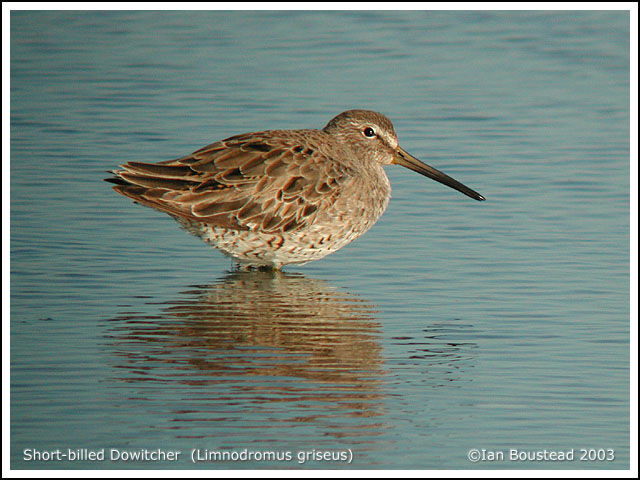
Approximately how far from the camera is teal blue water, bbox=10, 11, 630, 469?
5883 mm

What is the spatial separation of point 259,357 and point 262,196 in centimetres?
223

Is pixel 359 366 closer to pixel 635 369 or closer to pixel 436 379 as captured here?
pixel 436 379

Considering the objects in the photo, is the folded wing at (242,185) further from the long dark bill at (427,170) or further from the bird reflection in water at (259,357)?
the long dark bill at (427,170)

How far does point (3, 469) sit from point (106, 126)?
22.7 ft

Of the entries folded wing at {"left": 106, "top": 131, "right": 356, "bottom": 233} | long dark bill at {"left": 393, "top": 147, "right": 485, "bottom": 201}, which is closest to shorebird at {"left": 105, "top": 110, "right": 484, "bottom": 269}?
folded wing at {"left": 106, "top": 131, "right": 356, "bottom": 233}

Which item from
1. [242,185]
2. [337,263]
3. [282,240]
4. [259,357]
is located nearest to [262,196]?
[242,185]

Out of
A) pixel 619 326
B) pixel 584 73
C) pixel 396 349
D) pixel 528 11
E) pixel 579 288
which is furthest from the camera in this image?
pixel 528 11

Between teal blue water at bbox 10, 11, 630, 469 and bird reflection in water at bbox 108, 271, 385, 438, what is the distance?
0.02 m

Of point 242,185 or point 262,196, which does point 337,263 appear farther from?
point 242,185

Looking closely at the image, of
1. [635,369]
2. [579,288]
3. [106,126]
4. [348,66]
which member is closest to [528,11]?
[348,66]

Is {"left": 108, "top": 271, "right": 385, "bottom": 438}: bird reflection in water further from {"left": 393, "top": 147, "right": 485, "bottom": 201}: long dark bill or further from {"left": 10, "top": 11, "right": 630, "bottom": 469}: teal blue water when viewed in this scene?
{"left": 393, "top": 147, "right": 485, "bottom": 201}: long dark bill

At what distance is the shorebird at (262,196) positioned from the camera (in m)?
8.62

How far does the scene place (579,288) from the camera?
8.34 m

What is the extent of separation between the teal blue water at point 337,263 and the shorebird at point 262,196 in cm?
31
